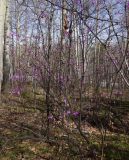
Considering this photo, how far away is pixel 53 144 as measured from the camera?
24.6ft

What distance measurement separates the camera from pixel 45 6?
7.39 meters

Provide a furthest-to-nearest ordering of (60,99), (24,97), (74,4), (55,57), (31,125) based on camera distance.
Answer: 1. (24,97)
2. (31,125)
3. (55,57)
4. (60,99)
5. (74,4)

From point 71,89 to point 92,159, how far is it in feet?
5.35

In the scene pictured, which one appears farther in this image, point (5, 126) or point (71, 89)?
point (5, 126)

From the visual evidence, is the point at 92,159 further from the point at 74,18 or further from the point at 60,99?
the point at 74,18

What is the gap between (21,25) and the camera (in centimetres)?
3759

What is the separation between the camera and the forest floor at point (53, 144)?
6.68 meters

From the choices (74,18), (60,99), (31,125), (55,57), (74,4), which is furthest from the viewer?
(31,125)

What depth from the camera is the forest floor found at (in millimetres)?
6684

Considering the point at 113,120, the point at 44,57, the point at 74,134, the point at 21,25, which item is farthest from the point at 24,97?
the point at 21,25

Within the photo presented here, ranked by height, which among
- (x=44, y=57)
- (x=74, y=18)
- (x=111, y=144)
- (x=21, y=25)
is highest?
(x=21, y=25)

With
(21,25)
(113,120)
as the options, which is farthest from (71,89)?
(21,25)

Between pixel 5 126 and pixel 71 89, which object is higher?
pixel 71 89

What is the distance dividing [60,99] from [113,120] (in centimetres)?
459
